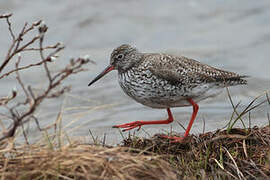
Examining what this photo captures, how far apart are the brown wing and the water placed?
215cm

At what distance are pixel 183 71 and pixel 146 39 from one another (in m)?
5.28

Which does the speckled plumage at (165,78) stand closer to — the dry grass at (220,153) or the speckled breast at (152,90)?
the speckled breast at (152,90)

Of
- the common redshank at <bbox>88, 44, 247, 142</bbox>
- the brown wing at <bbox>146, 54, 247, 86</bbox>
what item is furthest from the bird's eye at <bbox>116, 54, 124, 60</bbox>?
the brown wing at <bbox>146, 54, 247, 86</bbox>

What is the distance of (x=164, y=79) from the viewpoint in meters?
6.16

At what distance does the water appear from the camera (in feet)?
30.9

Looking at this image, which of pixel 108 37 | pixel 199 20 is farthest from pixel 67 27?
pixel 199 20

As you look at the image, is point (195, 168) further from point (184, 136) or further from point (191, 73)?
point (191, 73)

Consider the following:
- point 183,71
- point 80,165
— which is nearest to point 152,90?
point 183,71

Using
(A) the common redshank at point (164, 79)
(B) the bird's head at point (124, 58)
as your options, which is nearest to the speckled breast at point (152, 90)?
(A) the common redshank at point (164, 79)

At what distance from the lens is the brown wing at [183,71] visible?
6.22 metres

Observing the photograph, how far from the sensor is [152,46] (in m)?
11.2

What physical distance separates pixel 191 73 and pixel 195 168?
1.64m

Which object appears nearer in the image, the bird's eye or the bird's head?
the bird's head

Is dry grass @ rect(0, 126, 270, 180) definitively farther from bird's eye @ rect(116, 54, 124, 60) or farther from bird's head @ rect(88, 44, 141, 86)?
bird's eye @ rect(116, 54, 124, 60)
